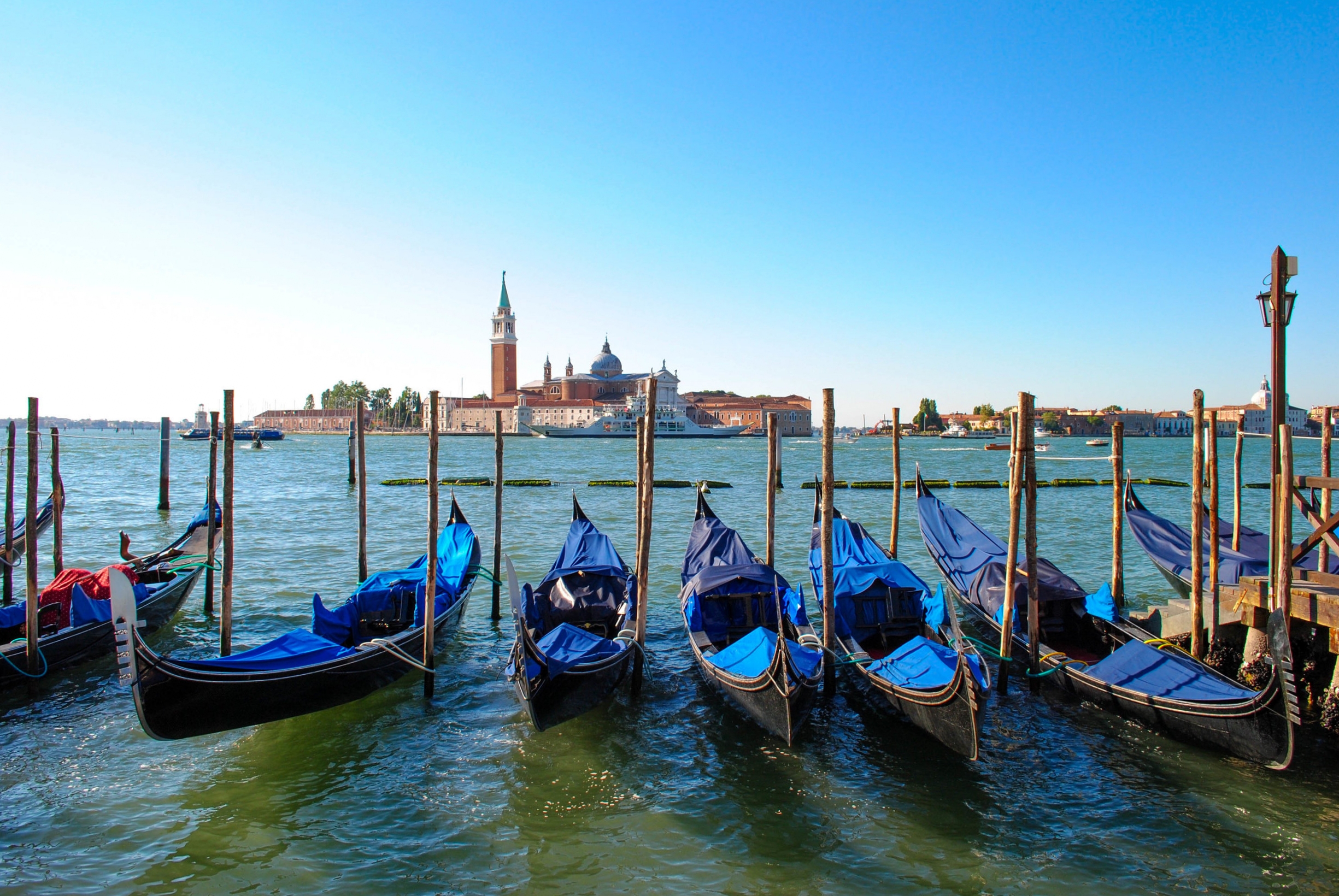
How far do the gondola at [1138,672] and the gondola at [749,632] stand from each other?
4.75ft

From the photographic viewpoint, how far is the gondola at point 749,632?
4.14 meters

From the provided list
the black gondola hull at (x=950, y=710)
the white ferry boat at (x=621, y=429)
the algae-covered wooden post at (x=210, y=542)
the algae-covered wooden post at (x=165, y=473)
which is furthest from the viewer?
the white ferry boat at (x=621, y=429)

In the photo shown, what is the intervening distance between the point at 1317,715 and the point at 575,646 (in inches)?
160

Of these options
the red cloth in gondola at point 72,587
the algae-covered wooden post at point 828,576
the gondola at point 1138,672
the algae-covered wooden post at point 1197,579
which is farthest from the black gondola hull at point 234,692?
the algae-covered wooden post at point 1197,579

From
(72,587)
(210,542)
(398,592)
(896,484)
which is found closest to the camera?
(72,587)

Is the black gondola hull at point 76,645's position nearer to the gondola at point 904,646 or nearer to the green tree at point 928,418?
the gondola at point 904,646

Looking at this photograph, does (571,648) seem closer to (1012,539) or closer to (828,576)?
(828,576)

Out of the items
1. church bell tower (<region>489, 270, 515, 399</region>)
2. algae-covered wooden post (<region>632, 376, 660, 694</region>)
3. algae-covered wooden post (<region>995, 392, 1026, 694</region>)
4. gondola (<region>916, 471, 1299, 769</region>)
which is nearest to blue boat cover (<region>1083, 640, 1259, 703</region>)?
gondola (<region>916, 471, 1299, 769</region>)

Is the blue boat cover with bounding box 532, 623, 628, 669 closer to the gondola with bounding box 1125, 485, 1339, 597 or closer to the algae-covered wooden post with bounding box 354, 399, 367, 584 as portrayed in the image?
the algae-covered wooden post with bounding box 354, 399, 367, 584

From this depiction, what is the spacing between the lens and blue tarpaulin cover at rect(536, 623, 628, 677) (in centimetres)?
437

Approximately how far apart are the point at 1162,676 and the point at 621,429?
2535 inches

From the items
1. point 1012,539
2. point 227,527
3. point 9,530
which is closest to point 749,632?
point 1012,539

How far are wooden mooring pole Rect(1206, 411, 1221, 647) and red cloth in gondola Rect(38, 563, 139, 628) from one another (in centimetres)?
679

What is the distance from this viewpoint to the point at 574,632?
4918 mm
